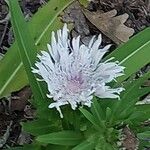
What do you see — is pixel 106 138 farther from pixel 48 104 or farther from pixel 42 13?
pixel 42 13

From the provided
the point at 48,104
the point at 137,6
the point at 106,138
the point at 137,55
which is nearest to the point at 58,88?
the point at 48,104

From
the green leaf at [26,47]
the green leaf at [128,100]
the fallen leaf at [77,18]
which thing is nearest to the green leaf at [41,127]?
the green leaf at [26,47]

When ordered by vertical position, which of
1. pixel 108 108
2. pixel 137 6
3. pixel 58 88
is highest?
pixel 58 88

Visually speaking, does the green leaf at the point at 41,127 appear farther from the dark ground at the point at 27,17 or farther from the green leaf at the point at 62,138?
the dark ground at the point at 27,17

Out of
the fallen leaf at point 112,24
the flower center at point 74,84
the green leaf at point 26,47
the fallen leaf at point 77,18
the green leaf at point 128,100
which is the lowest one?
the fallen leaf at point 112,24

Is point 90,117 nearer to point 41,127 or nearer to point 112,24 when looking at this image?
point 41,127
